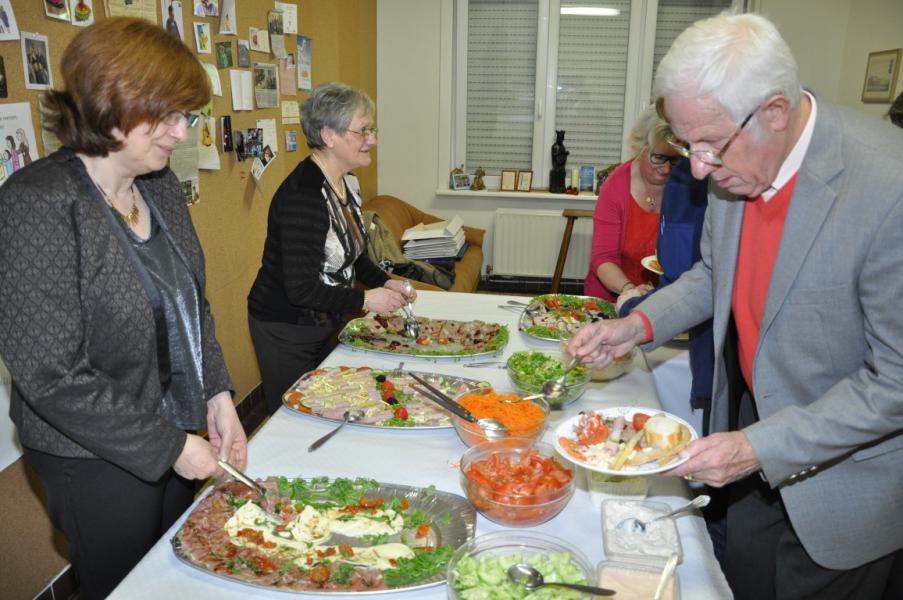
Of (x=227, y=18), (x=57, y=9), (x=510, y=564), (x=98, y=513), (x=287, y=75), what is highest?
(x=227, y=18)

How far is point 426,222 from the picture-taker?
616 cm

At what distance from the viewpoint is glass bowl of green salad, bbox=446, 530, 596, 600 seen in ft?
3.55

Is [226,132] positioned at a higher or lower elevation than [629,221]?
higher

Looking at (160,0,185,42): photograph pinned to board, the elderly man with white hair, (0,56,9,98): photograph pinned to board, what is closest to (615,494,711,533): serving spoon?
the elderly man with white hair

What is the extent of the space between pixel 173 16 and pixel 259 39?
852 millimetres

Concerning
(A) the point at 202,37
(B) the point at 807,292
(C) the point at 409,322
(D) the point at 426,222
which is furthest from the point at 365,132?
(D) the point at 426,222

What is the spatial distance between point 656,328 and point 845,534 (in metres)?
0.65

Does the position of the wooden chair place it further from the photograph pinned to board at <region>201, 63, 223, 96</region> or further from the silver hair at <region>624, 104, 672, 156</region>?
the photograph pinned to board at <region>201, 63, 223, 96</region>

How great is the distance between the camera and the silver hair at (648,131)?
102 inches

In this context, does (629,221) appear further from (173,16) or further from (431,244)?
(431,244)

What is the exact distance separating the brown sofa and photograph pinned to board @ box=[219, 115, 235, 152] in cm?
202

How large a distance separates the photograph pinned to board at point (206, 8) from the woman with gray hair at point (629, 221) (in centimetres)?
197

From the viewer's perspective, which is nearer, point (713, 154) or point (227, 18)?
point (713, 154)

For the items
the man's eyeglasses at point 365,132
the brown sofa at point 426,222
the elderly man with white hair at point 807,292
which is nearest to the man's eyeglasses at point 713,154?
the elderly man with white hair at point 807,292
